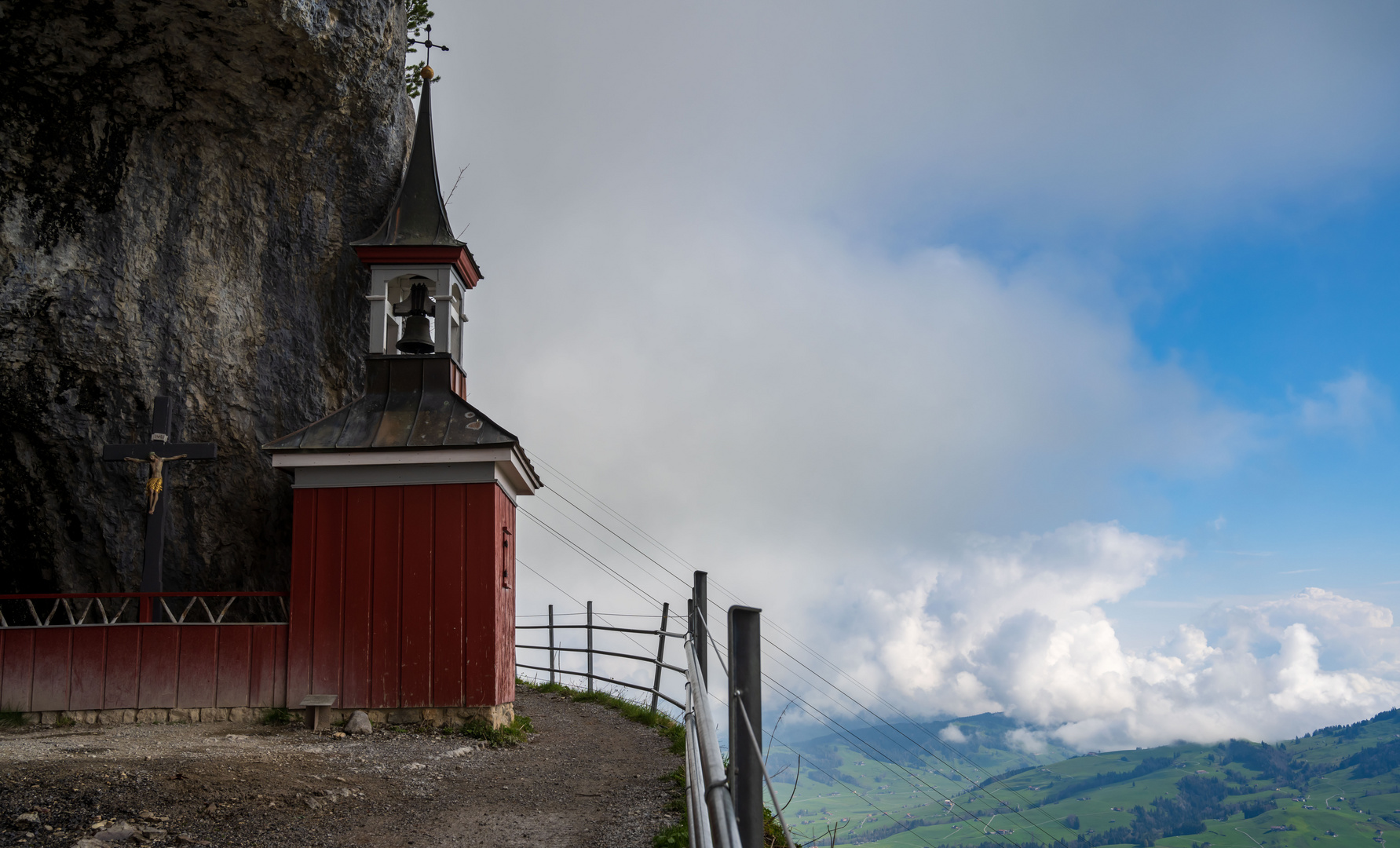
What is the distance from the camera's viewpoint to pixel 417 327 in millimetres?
12469

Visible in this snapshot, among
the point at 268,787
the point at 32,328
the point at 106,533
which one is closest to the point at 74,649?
the point at 106,533

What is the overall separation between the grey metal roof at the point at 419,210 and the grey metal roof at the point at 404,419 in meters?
1.67

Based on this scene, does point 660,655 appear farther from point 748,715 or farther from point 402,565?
point 748,715

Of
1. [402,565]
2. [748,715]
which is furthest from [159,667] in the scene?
[748,715]

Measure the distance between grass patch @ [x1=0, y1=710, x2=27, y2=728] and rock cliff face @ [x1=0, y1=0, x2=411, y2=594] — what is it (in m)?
2.50

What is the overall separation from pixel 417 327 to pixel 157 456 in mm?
3426

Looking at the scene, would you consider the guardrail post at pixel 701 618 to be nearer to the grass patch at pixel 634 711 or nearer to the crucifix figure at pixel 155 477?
the grass patch at pixel 634 711

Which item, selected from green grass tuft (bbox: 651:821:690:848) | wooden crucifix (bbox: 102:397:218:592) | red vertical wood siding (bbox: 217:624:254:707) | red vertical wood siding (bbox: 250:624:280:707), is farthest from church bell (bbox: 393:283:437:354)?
green grass tuft (bbox: 651:821:690:848)

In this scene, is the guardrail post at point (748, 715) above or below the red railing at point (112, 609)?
below

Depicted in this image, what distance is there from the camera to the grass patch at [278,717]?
10305mm

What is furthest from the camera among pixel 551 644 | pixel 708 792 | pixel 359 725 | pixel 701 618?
pixel 551 644

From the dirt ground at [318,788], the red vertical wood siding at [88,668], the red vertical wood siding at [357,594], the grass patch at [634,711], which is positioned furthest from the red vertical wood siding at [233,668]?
the grass patch at [634,711]

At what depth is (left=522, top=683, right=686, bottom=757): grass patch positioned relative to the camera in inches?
414

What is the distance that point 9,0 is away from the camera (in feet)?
38.6
